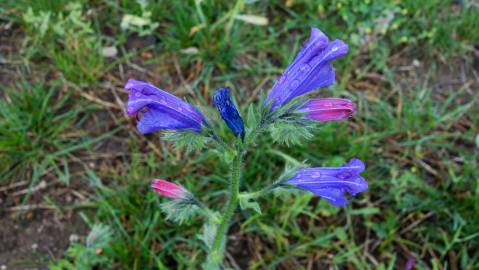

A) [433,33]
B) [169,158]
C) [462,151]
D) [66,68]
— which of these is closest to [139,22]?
[66,68]

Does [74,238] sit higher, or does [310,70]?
[310,70]

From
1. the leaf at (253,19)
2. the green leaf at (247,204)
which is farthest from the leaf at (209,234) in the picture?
the leaf at (253,19)

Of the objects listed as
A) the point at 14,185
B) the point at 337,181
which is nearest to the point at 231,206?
the point at 337,181

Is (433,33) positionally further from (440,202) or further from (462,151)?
(440,202)

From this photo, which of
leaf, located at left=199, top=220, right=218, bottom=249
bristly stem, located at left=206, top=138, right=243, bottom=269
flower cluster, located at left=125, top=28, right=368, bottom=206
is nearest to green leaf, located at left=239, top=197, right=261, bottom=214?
bristly stem, located at left=206, top=138, right=243, bottom=269

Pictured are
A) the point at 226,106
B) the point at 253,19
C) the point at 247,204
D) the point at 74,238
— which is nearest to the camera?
the point at 226,106

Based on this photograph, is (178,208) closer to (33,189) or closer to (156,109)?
(156,109)
